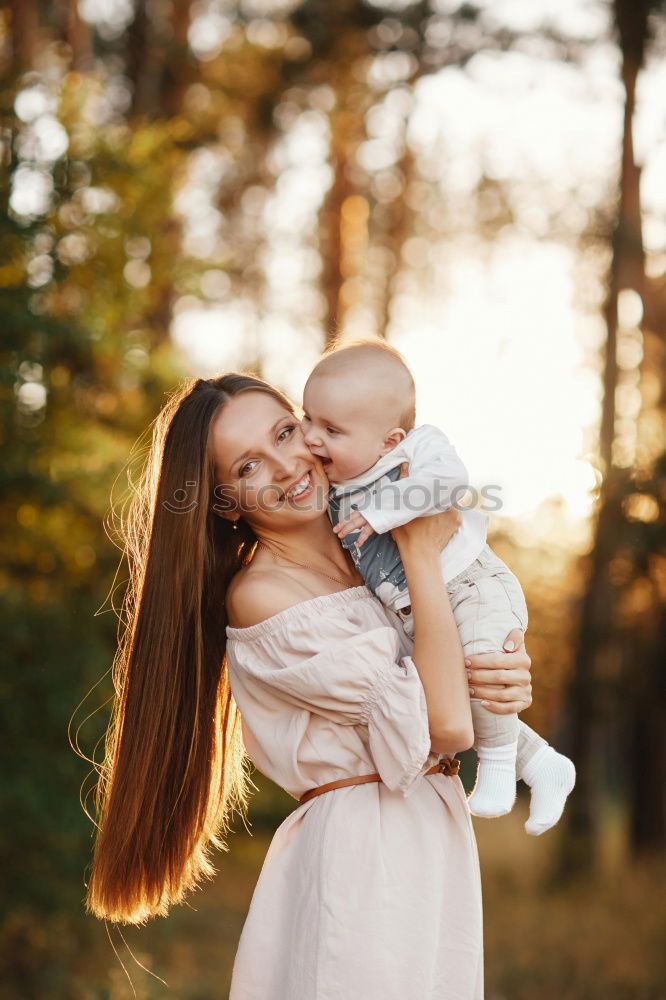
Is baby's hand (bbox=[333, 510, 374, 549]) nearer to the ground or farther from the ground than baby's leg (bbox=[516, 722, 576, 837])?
farther from the ground

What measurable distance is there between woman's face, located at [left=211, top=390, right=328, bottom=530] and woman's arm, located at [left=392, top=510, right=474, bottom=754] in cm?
29

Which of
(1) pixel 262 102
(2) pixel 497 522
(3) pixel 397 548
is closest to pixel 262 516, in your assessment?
(3) pixel 397 548

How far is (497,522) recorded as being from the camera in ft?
36.8

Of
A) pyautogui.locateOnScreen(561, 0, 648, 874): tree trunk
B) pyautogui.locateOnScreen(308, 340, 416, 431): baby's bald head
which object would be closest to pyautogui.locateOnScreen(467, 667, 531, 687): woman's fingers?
pyautogui.locateOnScreen(308, 340, 416, 431): baby's bald head

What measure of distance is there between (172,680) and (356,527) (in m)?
0.61

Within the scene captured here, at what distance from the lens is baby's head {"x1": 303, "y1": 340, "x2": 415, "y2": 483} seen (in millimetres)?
2604

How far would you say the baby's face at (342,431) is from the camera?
8.53 feet

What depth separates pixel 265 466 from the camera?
256 centimetres

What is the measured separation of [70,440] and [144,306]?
1232 mm

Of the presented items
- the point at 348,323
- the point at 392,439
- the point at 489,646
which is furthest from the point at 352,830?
the point at 348,323

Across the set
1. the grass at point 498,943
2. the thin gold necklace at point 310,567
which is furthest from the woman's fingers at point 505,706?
the grass at point 498,943

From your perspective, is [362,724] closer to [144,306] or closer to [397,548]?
[397,548]

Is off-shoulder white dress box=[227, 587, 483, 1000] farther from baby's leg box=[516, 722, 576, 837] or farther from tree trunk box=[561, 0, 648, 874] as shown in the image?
tree trunk box=[561, 0, 648, 874]

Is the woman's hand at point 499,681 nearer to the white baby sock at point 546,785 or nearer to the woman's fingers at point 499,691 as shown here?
the woman's fingers at point 499,691
